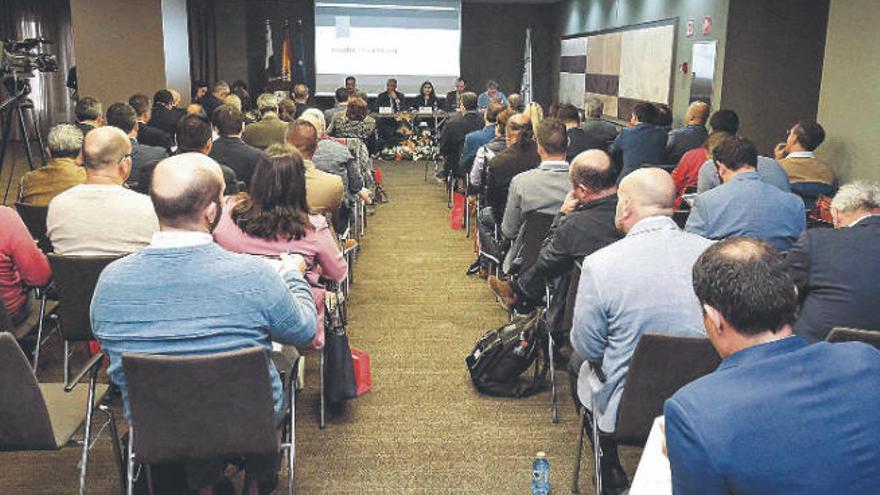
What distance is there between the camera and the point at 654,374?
2.30 m

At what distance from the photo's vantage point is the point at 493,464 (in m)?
3.21

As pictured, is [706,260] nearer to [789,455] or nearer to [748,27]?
[789,455]

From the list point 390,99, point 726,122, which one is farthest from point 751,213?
point 390,99

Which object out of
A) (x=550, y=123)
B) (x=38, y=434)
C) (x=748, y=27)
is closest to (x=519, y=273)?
(x=550, y=123)

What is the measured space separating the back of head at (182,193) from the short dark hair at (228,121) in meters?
3.12

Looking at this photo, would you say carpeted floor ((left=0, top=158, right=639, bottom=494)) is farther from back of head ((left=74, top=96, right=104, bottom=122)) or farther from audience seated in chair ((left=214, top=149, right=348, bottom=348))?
back of head ((left=74, top=96, right=104, bottom=122))

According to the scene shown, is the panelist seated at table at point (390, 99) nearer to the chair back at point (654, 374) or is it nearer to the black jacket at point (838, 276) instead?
the black jacket at point (838, 276)

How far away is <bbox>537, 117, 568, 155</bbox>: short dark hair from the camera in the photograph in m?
4.55

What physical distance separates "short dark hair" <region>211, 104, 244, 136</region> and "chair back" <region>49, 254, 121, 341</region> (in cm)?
216

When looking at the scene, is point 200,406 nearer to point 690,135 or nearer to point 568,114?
point 568,114

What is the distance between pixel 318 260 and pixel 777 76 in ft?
21.8

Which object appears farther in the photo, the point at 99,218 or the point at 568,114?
the point at 568,114

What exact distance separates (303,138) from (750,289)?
348cm

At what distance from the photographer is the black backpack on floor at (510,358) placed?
3809 mm
